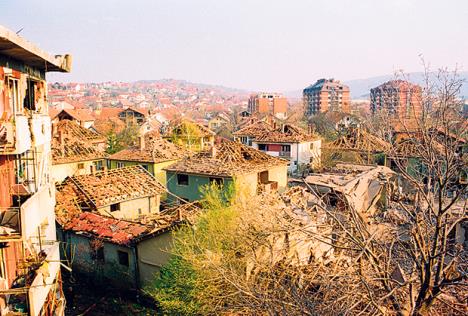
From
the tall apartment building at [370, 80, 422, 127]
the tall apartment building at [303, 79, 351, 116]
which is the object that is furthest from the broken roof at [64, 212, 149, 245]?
Result: the tall apartment building at [303, 79, 351, 116]

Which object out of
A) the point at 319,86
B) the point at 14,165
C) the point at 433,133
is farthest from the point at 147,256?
the point at 319,86

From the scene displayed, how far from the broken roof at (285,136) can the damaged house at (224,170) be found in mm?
13888

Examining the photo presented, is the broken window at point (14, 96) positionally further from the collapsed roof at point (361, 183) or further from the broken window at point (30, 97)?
the collapsed roof at point (361, 183)

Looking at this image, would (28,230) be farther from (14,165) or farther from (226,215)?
(226,215)

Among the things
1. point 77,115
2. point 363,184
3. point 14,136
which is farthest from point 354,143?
point 77,115

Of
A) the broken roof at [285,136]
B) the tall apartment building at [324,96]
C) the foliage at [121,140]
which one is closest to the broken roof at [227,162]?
the broken roof at [285,136]

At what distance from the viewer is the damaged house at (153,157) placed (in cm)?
2955

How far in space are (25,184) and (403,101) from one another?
9851mm

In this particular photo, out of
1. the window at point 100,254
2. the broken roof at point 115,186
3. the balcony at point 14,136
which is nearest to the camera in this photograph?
the balcony at point 14,136

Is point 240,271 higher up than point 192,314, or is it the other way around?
point 240,271

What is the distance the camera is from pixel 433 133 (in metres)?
7.81

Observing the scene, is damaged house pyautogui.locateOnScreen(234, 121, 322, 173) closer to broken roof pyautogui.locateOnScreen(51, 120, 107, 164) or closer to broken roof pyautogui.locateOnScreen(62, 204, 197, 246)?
broken roof pyautogui.locateOnScreen(51, 120, 107, 164)

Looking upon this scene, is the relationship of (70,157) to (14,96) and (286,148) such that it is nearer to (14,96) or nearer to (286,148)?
(286,148)

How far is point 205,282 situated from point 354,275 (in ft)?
14.5
